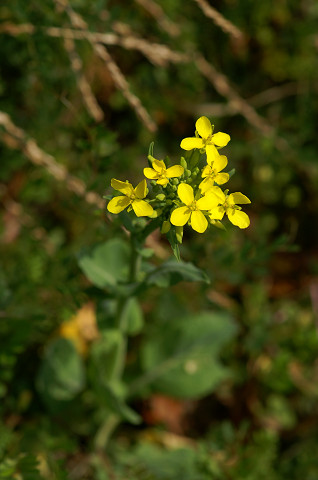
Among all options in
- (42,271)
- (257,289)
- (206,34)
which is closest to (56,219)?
(42,271)

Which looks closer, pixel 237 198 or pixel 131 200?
pixel 131 200

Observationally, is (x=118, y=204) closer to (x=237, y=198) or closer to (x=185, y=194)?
(x=185, y=194)

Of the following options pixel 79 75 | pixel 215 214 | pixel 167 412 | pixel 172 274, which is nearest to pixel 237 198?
pixel 215 214

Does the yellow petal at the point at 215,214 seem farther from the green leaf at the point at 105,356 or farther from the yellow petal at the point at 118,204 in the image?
the green leaf at the point at 105,356

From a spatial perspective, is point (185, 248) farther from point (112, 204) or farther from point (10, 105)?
point (10, 105)

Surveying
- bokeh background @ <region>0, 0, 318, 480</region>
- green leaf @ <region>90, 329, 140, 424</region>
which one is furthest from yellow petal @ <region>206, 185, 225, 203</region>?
green leaf @ <region>90, 329, 140, 424</region>

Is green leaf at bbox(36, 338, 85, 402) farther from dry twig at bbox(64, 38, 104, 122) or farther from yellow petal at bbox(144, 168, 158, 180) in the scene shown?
yellow petal at bbox(144, 168, 158, 180)

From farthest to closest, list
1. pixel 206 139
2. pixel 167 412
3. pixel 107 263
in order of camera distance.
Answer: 1. pixel 167 412
2. pixel 107 263
3. pixel 206 139
